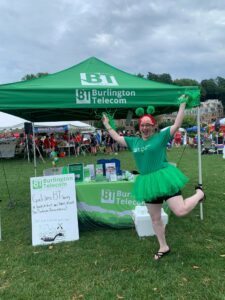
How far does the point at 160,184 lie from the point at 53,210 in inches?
77.2

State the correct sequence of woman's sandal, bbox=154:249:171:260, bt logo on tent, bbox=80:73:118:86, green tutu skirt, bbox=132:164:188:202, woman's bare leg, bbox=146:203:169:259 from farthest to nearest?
bt logo on tent, bbox=80:73:118:86 → woman's sandal, bbox=154:249:171:260 → woman's bare leg, bbox=146:203:169:259 → green tutu skirt, bbox=132:164:188:202

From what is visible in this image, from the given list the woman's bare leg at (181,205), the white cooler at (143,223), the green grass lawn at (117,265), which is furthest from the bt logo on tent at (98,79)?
the green grass lawn at (117,265)

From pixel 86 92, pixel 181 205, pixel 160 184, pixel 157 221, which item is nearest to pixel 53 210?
pixel 157 221

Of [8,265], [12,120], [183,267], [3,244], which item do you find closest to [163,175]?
[183,267]

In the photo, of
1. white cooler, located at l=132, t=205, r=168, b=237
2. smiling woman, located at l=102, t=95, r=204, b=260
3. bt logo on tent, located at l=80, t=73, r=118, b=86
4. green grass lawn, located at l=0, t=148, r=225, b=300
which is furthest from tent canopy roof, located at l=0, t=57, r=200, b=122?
green grass lawn, located at l=0, t=148, r=225, b=300

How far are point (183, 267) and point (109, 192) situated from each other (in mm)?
1896

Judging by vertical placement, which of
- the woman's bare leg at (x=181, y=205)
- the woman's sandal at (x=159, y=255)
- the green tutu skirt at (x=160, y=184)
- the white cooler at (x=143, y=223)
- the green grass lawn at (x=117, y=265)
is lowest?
the green grass lawn at (x=117, y=265)

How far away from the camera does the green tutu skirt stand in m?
3.52

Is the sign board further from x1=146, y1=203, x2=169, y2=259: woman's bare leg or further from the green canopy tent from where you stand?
x1=146, y1=203, x2=169, y2=259: woman's bare leg

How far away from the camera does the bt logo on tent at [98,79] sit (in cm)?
501

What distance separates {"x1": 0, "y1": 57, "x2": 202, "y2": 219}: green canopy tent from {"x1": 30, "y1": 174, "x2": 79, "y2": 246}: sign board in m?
1.14

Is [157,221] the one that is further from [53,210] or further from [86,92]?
[86,92]

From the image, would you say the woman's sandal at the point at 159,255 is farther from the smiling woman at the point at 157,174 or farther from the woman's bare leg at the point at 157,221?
the smiling woman at the point at 157,174

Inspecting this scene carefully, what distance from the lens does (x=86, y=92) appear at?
4.78m
